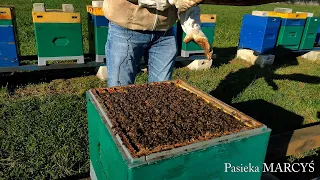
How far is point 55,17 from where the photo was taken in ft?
12.2

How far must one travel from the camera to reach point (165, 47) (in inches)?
81.4

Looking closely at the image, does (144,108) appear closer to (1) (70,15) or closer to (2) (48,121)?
(2) (48,121)

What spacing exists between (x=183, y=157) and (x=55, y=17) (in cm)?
326

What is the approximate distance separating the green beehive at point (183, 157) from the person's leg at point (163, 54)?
2.29ft

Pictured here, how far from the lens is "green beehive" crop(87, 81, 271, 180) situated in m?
1.06

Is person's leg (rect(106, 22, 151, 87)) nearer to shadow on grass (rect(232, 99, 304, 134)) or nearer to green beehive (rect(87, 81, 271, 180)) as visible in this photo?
green beehive (rect(87, 81, 271, 180))

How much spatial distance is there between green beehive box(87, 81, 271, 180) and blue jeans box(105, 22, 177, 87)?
1.82ft

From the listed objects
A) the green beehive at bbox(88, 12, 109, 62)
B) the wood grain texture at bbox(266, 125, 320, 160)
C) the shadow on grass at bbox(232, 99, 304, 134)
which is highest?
the green beehive at bbox(88, 12, 109, 62)

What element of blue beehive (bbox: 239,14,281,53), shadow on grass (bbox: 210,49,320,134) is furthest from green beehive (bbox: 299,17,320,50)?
blue beehive (bbox: 239,14,281,53)

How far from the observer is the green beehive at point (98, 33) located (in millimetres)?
4000

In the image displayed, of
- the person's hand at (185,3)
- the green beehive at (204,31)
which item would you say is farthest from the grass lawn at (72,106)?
the person's hand at (185,3)

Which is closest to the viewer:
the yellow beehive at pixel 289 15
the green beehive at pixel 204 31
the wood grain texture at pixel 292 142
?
the wood grain texture at pixel 292 142

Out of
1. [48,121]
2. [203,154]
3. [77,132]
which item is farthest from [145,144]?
[48,121]

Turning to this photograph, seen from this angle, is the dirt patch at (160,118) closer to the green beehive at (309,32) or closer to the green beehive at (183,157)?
the green beehive at (183,157)
